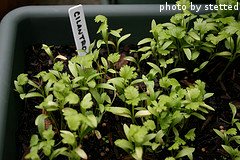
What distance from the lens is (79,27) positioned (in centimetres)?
138

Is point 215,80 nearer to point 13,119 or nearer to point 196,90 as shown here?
point 196,90

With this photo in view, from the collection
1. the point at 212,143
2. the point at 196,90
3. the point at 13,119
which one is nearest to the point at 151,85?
the point at 196,90

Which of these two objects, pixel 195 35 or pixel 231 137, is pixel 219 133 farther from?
pixel 195 35

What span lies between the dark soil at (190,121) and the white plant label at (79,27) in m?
0.16

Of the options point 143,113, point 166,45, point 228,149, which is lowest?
point 228,149

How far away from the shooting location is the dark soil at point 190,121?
1304 mm

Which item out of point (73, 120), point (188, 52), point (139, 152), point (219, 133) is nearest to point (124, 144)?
point (139, 152)

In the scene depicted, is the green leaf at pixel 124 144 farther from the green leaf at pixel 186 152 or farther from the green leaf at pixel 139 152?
the green leaf at pixel 186 152

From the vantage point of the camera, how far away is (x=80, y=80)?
1291 mm

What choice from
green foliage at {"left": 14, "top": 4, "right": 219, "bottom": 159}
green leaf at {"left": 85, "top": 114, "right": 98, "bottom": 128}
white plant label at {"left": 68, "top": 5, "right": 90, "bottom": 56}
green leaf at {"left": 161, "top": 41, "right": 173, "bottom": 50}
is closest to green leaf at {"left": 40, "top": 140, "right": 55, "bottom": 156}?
green foliage at {"left": 14, "top": 4, "right": 219, "bottom": 159}

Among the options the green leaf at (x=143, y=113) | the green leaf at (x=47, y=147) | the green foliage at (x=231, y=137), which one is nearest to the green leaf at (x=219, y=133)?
the green foliage at (x=231, y=137)

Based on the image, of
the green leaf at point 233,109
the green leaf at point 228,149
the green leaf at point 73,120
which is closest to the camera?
the green leaf at point 73,120

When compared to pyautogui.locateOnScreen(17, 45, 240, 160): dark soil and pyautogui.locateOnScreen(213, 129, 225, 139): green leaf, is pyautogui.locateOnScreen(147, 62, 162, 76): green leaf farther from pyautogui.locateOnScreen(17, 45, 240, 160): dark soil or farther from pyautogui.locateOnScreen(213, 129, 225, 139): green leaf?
pyautogui.locateOnScreen(213, 129, 225, 139): green leaf

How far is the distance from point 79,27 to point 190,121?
0.47m
